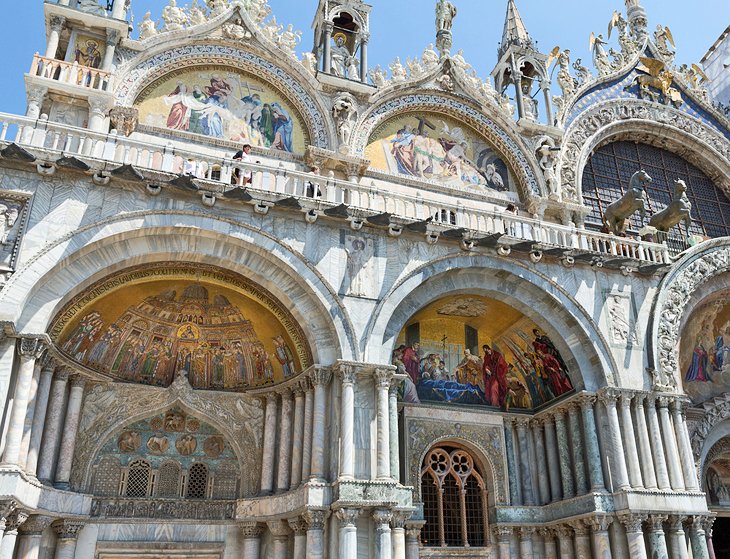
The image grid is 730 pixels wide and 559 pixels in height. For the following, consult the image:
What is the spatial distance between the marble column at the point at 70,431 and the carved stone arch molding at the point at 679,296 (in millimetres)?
11359

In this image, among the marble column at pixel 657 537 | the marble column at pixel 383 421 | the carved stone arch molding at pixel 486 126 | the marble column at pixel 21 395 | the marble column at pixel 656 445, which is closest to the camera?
the marble column at pixel 21 395

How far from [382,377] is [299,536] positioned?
9.85 feet

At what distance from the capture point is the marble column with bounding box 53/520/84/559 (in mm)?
10961

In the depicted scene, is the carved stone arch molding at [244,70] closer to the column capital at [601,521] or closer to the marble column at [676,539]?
the column capital at [601,521]

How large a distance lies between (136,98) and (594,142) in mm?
12641

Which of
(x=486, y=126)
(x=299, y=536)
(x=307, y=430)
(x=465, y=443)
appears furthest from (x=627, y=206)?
(x=299, y=536)

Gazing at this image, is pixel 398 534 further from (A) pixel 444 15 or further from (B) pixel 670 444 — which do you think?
(A) pixel 444 15

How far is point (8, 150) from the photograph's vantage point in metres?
10.7

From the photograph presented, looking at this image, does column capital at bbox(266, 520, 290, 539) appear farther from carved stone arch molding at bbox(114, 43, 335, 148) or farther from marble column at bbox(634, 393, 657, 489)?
carved stone arch molding at bbox(114, 43, 335, 148)

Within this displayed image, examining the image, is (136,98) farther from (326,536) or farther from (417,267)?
(326,536)

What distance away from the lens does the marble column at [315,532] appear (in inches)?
416

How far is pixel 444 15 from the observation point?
61.1 feet

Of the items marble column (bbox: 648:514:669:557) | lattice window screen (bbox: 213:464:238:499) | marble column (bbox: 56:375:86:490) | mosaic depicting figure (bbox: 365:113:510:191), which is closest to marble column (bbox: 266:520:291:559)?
lattice window screen (bbox: 213:464:238:499)

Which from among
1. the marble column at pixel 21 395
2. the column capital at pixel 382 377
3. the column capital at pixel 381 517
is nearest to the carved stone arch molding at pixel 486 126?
the column capital at pixel 382 377
